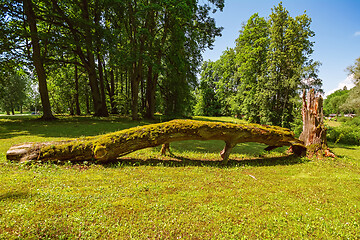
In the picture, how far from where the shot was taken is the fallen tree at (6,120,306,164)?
535cm

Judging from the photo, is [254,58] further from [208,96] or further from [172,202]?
[172,202]

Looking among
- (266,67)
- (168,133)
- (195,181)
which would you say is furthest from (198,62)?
(195,181)

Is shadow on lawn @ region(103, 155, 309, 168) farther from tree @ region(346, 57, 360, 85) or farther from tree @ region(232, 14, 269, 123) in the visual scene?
tree @ region(346, 57, 360, 85)

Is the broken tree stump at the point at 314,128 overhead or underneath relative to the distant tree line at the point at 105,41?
underneath

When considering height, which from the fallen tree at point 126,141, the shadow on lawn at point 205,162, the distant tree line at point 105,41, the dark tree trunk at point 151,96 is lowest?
the shadow on lawn at point 205,162

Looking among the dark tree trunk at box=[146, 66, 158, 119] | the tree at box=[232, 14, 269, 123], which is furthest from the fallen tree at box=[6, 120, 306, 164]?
the tree at box=[232, 14, 269, 123]

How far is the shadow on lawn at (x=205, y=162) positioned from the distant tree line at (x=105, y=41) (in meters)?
12.7

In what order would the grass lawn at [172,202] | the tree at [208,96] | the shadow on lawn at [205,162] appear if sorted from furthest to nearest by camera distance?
the tree at [208,96] → the shadow on lawn at [205,162] → the grass lawn at [172,202]

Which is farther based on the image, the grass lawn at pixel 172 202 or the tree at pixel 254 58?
the tree at pixel 254 58

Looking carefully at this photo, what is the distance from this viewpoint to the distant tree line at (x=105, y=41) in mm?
14453

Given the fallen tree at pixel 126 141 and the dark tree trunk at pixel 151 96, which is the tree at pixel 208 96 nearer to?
the dark tree trunk at pixel 151 96

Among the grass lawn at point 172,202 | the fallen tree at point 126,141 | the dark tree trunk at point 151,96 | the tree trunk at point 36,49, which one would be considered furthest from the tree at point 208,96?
the grass lawn at point 172,202

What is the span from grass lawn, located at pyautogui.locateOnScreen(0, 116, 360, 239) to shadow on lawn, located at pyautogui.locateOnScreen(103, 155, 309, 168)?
233 mm

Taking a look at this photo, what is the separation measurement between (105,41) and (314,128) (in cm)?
1908
